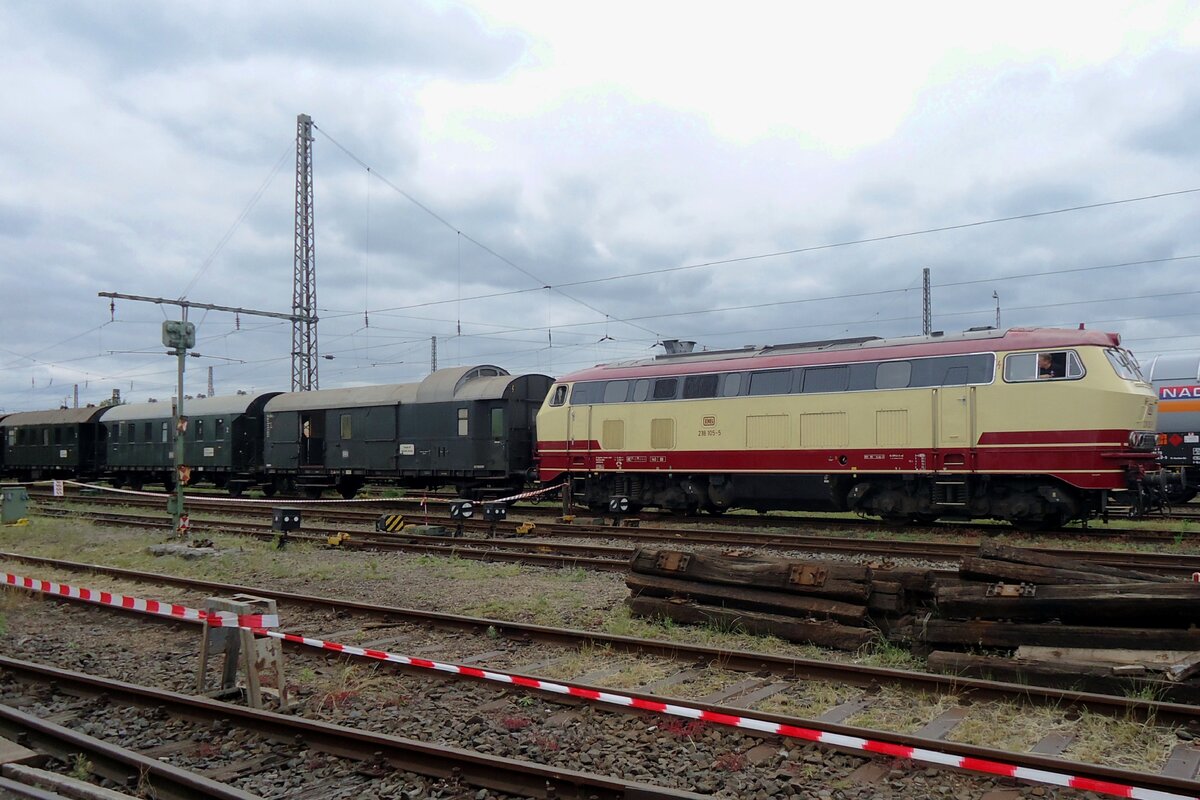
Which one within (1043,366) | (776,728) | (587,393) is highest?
(1043,366)

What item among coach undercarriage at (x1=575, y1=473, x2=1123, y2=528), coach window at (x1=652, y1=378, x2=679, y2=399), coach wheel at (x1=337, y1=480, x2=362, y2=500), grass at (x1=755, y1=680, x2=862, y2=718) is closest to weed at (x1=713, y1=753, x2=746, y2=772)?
grass at (x1=755, y1=680, x2=862, y2=718)

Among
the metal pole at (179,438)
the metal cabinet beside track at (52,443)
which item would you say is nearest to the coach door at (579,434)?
the metal pole at (179,438)

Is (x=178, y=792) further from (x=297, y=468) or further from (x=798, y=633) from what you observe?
(x=297, y=468)

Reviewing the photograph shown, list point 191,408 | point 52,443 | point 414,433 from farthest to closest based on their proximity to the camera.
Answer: point 52,443, point 191,408, point 414,433

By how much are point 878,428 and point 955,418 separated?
149 cm

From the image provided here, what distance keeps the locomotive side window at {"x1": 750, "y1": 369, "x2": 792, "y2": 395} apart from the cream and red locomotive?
0.11 feet

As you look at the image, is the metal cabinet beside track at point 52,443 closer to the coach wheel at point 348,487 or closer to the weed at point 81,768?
the coach wheel at point 348,487

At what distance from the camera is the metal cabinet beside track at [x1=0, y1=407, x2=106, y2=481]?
37969mm

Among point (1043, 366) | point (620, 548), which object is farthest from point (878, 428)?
point (620, 548)

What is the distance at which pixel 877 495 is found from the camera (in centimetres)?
1772

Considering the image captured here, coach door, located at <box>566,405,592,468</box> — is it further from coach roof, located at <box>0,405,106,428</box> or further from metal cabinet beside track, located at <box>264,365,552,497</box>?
coach roof, located at <box>0,405,106,428</box>

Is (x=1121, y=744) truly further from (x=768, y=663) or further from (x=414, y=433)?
(x=414, y=433)

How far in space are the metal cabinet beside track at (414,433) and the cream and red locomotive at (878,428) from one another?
2339mm

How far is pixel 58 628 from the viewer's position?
10148 mm
